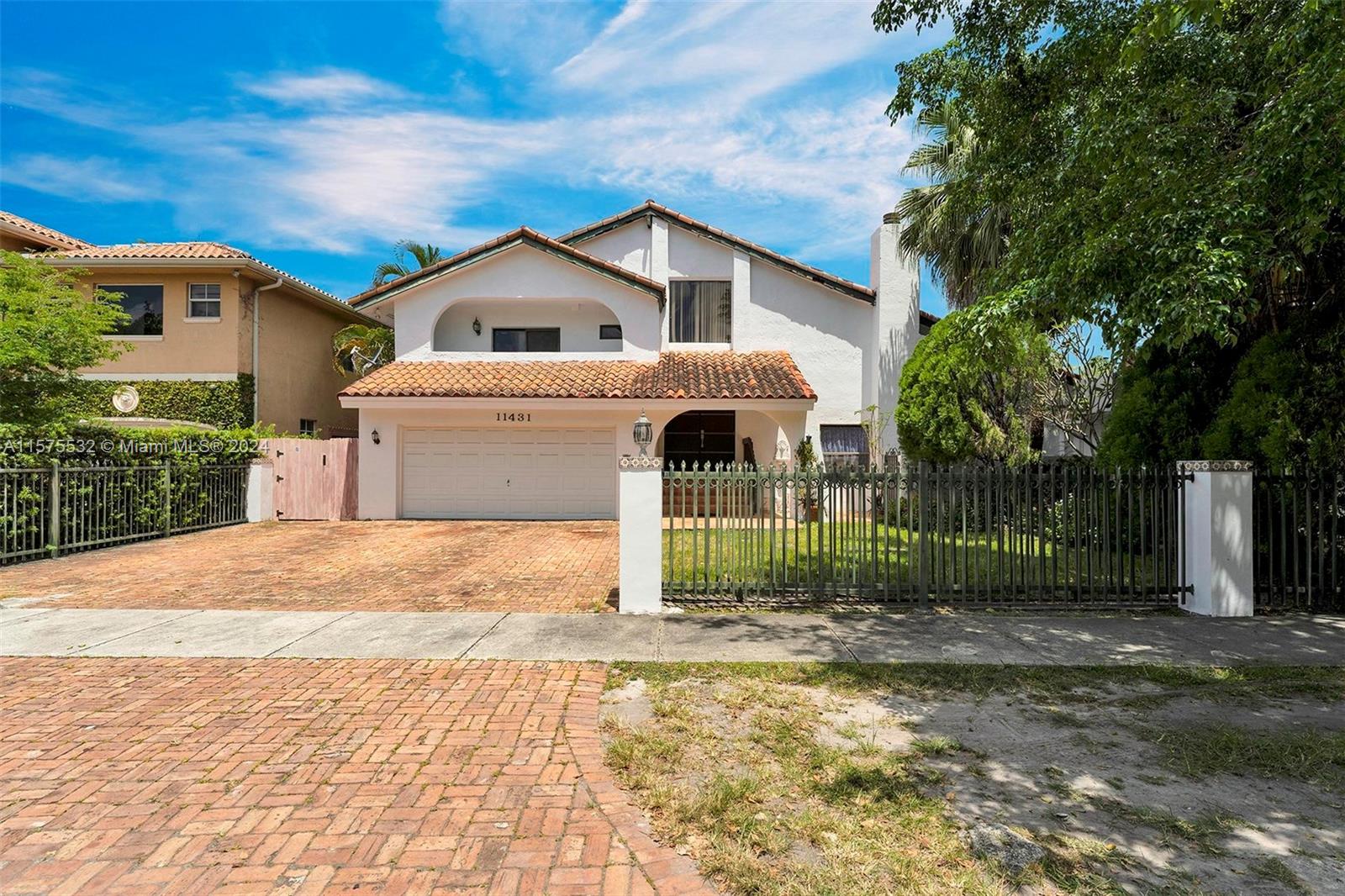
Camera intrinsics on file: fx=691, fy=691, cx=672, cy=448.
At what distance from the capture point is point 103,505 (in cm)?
1228

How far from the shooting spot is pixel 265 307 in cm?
2019

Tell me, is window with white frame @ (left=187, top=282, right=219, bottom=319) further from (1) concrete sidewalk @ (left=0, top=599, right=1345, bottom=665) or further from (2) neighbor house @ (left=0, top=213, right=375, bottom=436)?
(1) concrete sidewalk @ (left=0, top=599, right=1345, bottom=665)

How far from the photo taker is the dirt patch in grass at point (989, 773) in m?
3.14

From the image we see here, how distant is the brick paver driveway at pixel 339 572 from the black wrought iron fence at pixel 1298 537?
25.2ft

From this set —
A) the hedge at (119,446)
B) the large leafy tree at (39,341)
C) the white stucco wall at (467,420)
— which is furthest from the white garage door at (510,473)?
the large leafy tree at (39,341)

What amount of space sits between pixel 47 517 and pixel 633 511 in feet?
33.6

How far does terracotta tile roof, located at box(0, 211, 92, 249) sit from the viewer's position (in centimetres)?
1864

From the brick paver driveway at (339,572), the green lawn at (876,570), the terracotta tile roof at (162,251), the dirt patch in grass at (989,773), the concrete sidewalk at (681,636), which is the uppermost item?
the terracotta tile roof at (162,251)

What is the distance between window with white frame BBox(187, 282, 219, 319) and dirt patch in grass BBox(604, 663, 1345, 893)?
19187 millimetres

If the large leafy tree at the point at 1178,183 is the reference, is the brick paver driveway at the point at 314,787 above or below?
below

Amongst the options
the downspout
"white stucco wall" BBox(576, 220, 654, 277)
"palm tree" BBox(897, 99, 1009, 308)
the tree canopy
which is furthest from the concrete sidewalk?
"white stucco wall" BBox(576, 220, 654, 277)

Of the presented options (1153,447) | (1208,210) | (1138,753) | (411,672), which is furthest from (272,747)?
(1153,447)

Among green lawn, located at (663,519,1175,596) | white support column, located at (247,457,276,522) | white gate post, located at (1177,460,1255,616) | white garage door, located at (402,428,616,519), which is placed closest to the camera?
white gate post, located at (1177,460,1255,616)

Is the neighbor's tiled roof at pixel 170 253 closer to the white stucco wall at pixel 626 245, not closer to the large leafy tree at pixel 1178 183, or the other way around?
the white stucco wall at pixel 626 245
